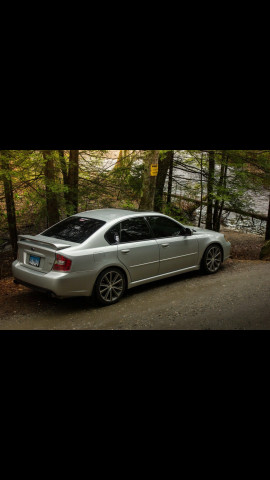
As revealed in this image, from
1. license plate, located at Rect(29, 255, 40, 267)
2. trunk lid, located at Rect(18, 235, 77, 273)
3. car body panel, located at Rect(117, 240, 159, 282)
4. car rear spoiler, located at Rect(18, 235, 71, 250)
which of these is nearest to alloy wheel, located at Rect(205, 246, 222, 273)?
car body panel, located at Rect(117, 240, 159, 282)

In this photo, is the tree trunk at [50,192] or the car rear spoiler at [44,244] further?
the tree trunk at [50,192]

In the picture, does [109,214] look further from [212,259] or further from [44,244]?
[212,259]

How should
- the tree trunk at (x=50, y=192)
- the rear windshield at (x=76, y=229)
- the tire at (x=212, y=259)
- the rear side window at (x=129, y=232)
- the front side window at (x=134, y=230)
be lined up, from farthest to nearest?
the tree trunk at (x=50, y=192) < the tire at (x=212, y=259) < the front side window at (x=134, y=230) < the rear side window at (x=129, y=232) < the rear windshield at (x=76, y=229)

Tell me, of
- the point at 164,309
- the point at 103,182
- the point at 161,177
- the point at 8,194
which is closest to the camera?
the point at 164,309

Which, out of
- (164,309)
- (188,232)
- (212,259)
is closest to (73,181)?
(188,232)

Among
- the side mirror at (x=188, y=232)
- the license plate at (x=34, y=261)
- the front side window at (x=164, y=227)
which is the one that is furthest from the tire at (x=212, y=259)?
the license plate at (x=34, y=261)

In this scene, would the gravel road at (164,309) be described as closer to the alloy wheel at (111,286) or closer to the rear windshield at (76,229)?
the alloy wheel at (111,286)

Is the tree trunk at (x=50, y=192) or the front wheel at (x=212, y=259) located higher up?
the tree trunk at (x=50, y=192)

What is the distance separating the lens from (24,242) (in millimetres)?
5699

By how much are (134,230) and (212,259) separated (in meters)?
2.20

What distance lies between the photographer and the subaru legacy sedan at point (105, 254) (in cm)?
523

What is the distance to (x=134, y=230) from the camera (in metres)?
6.25

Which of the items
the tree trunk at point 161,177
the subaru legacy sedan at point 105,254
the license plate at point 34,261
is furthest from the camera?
the tree trunk at point 161,177
